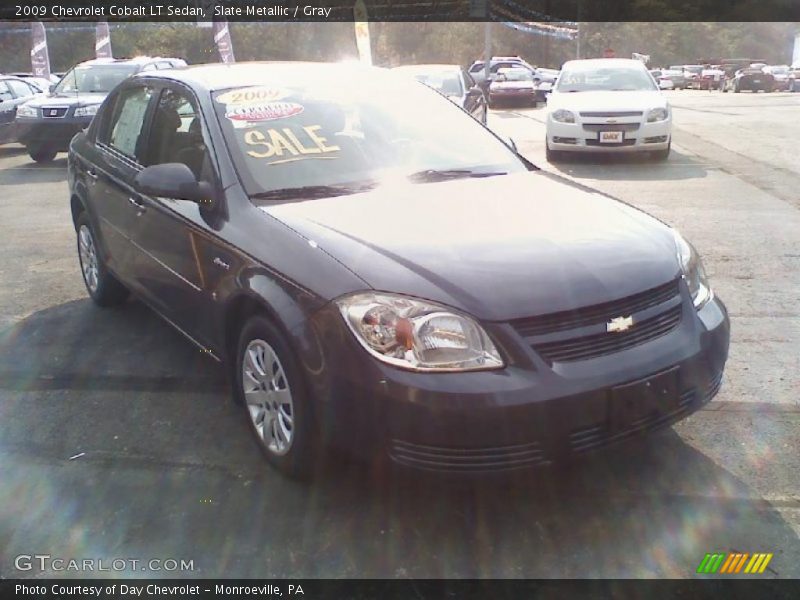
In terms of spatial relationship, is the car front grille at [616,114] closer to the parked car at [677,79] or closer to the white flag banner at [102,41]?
the white flag banner at [102,41]

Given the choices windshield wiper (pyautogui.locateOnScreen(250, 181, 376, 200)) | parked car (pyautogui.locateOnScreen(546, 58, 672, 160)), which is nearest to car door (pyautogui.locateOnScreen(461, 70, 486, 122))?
parked car (pyautogui.locateOnScreen(546, 58, 672, 160))

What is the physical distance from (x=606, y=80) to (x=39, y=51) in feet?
67.0

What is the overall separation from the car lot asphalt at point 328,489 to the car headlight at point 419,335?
0.41 meters

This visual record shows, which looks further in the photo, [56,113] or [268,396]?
[56,113]

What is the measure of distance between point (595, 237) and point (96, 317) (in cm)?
363

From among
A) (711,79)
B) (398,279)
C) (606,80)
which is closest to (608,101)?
(606,80)

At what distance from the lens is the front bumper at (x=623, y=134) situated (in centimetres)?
1158

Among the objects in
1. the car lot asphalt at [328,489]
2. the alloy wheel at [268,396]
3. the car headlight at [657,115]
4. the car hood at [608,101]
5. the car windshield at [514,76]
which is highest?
the alloy wheel at [268,396]

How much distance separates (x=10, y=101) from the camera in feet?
48.9

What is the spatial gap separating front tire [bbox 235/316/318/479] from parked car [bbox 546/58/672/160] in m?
9.51

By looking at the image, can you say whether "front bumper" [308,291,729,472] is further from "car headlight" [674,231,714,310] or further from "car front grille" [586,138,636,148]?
"car front grille" [586,138,636,148]

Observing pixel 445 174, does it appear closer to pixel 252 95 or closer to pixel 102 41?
pixel 252 95

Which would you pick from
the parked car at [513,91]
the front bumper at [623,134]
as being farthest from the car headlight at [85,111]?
the parked car at [513,91]

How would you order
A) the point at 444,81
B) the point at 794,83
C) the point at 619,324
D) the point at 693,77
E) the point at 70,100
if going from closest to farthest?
the point at 619,324, the point at 70,100, the point at 444,81, the point at 794,83, the point at 693,77
